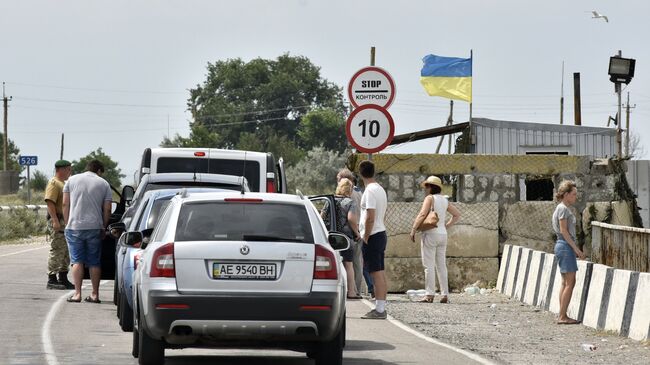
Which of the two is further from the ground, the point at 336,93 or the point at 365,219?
the point at 336,93

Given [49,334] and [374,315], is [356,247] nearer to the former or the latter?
[374,315]

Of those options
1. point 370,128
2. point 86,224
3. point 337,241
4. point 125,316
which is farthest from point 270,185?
point 337,241

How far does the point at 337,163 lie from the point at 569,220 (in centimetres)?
8843

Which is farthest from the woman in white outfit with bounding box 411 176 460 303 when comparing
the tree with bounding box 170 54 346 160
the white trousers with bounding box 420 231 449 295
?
the tree with bounding box 170 54 346 160

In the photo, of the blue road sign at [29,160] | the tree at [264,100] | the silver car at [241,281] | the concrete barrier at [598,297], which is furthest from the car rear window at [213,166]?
the tree at [264,100]

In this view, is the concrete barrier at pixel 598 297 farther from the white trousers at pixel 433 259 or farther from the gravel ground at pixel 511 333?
the white trousers at pixel 433 259

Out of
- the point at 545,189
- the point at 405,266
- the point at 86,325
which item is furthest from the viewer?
the point at 545,189

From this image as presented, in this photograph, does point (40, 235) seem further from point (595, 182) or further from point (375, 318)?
point (375, 318)

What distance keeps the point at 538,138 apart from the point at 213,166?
26059 millimetres

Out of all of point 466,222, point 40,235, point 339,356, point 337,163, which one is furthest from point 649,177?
point 337,163

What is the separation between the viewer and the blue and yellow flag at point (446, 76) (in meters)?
42.9

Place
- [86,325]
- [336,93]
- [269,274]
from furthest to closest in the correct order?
[336,93] → [86,325] → [269,274]

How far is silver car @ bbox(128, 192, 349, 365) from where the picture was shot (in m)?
11.4

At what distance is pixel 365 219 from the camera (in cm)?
1745
